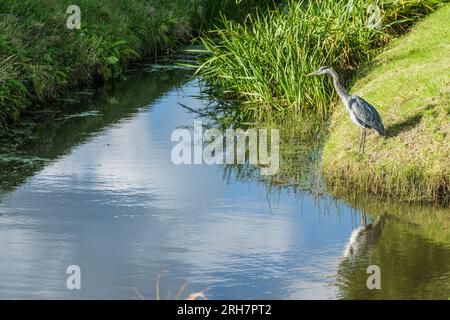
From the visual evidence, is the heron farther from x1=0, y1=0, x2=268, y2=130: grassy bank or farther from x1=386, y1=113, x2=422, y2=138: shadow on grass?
x1=0, y1=0, x2=268, y2=130: grassy bank

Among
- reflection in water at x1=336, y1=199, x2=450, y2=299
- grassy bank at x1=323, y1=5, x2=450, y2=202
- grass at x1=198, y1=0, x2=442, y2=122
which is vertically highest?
grass at x1=198, y1=0, x2=442, y2=122

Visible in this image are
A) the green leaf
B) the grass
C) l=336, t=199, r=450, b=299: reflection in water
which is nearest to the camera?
l=336, t=199, r=450, b=299: reflection in water

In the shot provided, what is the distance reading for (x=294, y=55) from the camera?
1950cm

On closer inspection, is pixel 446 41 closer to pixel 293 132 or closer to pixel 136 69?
pixel 293 132

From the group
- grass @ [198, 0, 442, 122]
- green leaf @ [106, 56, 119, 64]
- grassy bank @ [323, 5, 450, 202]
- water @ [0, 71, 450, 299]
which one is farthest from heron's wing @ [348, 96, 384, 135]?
green leaf @ [106, 56, 119, 64]

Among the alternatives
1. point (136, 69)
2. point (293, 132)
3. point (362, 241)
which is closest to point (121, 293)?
point (362, 241)

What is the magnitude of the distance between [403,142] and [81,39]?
9917 mm

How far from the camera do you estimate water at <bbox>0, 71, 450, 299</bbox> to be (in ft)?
35.1

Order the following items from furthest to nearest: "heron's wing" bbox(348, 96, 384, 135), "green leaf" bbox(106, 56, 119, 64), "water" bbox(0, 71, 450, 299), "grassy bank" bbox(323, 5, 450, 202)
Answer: "green leaf" bbox(106, 56, 119, 64)
"heron's wing" bbox(348, 96, 384, 135)
"grassy bank" bbox(323, 5, 450, 202)
"water" bbox(0, 71, 450, 299)

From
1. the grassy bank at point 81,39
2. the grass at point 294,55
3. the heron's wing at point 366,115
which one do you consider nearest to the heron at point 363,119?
the heron's wing at point 366,115

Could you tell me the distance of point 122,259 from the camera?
11508 mm

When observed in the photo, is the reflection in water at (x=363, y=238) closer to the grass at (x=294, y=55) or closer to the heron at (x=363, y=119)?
the heron at (x=363, y=119)

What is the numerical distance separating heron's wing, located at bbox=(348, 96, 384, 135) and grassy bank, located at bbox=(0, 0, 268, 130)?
241 inches
